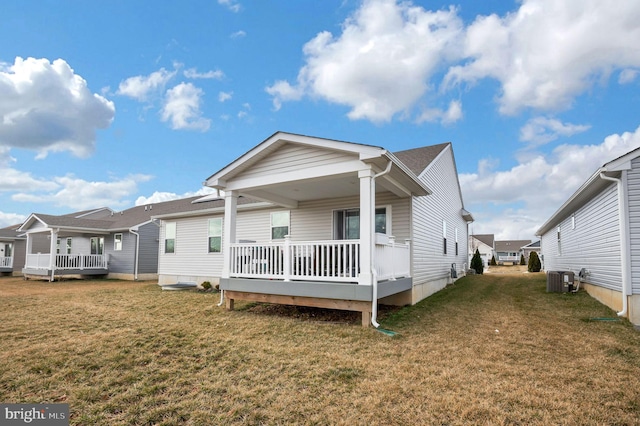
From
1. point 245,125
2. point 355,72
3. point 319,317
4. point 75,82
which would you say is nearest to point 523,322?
point 319,317

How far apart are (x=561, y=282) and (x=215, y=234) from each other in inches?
502

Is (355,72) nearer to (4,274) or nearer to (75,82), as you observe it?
(75,82)

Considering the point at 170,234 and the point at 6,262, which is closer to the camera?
the point at 170,234

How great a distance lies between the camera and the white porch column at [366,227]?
6.44 m

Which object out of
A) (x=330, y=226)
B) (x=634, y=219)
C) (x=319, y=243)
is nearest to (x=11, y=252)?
(x=330, y=226)

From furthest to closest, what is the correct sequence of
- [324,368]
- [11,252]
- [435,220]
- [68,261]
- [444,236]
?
[11,252] < [68,261] < [444,236] < [435,220] < [324,368]

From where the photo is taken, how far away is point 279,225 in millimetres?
11648

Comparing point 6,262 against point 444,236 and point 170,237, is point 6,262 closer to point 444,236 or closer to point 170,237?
point 170,237

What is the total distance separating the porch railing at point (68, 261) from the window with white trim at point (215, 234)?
10.8 metres

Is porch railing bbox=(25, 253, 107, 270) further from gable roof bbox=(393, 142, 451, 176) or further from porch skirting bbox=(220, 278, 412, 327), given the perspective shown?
gable roof bbox=(393, 142, 451, 176)

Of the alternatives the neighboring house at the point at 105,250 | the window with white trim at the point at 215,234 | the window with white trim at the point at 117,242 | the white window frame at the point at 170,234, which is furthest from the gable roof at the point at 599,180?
the window with white trim at the point at 117,242

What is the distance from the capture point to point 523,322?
7.00 metres

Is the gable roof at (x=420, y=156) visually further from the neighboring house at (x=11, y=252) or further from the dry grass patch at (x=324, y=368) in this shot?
the neighboring house at (x=11, y=252)

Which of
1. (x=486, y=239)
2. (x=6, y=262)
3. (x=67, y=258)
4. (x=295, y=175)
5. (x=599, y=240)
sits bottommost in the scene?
(x=6, y=262)
